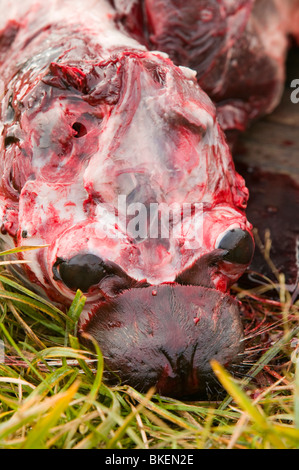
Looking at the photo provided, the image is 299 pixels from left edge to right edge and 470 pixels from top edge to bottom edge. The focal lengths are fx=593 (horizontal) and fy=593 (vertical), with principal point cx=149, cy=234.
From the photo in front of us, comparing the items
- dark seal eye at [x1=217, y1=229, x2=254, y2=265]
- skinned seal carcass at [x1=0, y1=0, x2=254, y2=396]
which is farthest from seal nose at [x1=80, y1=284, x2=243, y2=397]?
dark seal eye at [x1=217, y1=229, x2=254, y2=265]

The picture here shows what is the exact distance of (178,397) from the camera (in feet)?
6.68

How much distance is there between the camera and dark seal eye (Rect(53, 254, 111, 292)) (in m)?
2.02

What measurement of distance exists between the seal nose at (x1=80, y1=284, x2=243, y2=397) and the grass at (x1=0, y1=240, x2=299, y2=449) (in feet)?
0.22

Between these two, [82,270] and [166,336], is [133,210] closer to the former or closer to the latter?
[82,270]

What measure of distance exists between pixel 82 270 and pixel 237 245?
56cm

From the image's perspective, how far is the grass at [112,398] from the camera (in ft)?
5.66

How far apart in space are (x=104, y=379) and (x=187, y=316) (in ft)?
1.24

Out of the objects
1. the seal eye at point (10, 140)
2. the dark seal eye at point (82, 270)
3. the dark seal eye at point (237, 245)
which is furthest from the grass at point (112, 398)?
the seal eye at point (10, 140)

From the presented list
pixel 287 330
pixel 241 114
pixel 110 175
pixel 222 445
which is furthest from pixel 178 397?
pixel 241 114

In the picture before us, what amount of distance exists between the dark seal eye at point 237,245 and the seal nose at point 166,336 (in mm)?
166

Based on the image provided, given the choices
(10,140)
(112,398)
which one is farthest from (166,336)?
(10,140)

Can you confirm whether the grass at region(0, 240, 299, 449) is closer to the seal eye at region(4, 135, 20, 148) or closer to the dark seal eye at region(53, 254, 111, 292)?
the dark seal eye at region(53, 254, 111, 292)

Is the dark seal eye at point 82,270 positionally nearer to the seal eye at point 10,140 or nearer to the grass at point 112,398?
the grass at point 112,398
